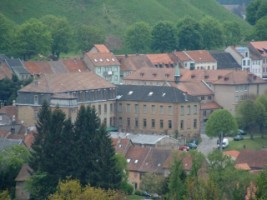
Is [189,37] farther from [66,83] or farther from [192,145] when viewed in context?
[192,145]

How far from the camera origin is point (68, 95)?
97938 millimetres

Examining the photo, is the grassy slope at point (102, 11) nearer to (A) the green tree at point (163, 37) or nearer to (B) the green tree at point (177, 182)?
(A) the green tree at point (163, 37)

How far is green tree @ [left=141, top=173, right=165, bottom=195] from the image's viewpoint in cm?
7638

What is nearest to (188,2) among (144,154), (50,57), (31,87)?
(50,57)

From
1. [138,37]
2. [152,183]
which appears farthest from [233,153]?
[138,37]

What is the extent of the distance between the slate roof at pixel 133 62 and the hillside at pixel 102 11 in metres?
22.2

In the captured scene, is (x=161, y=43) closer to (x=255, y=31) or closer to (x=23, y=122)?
(x=255, y=31)

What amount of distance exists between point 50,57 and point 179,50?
1395 centimetres

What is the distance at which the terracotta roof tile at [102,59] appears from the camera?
119m

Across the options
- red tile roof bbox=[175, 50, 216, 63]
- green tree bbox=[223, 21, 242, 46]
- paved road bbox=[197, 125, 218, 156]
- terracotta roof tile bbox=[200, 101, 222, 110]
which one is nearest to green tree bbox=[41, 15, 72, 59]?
red tile roof bbox=[175, 50, 216, 63]

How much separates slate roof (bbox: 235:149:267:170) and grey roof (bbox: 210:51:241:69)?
41.0 m

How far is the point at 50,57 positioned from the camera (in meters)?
127

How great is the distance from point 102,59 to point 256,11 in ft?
152

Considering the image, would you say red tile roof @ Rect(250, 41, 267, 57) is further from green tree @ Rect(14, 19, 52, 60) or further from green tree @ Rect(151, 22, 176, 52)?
green tree @ Rect(14, 19, 52, 60)
